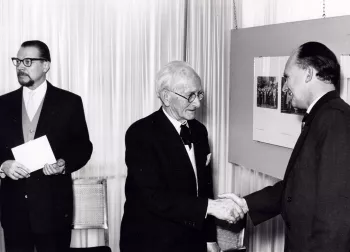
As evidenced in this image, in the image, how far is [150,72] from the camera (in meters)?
4.36

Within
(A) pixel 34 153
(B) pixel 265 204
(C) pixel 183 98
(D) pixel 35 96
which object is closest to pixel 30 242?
(A) pixel 34 153

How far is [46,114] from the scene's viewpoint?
11.1 ft

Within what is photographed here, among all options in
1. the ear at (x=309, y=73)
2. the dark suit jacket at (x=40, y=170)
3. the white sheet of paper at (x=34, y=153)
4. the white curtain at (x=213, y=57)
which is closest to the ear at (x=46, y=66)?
the dark suit jacket at (x=40, y=170)

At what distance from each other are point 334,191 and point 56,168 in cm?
190

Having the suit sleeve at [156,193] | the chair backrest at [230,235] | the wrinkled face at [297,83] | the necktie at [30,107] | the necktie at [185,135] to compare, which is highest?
the wrinkled face at [297,83]

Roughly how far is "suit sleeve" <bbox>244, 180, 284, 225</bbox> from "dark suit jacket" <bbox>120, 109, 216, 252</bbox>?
36 cm

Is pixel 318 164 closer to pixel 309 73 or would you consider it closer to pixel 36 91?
pixel 309 73

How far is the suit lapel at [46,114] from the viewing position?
3367 mm

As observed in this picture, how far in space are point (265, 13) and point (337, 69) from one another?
5.80 feet

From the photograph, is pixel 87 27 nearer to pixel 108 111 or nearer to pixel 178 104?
pixel 108 111

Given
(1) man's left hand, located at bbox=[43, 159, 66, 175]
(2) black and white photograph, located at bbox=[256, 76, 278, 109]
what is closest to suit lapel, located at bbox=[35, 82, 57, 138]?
(1) man's left hand, located at bbox=[43, 159, 66, 175]

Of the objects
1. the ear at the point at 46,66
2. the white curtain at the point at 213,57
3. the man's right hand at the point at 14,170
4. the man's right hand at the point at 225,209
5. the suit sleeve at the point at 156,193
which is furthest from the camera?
the white curtain at the point at 213,57

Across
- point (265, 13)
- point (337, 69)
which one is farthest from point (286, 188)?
point (265, 13)

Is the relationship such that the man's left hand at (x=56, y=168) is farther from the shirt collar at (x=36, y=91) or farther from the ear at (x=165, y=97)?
the ear at (x=165, y=97)
